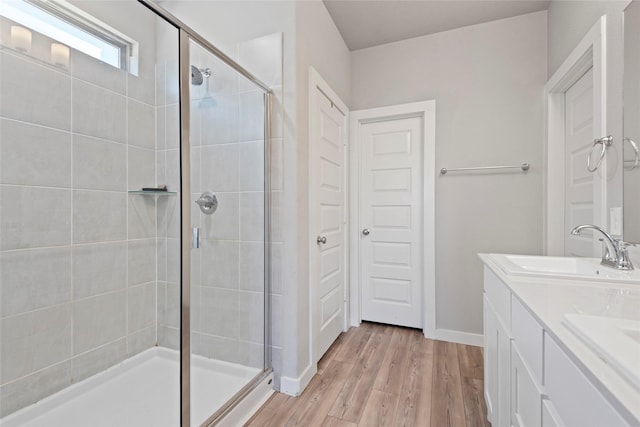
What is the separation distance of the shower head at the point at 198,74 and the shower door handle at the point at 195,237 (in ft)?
2.52

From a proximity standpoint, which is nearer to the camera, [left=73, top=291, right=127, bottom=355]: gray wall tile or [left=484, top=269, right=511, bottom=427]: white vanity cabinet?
[left=484, top=269, right=511, bottom=427]: white vanity cabinet

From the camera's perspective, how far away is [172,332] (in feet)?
6.23

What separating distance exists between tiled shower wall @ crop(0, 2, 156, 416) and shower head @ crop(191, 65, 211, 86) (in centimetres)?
58

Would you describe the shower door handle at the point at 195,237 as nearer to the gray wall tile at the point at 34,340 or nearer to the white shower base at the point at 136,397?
the white shower base at the point at 136,397

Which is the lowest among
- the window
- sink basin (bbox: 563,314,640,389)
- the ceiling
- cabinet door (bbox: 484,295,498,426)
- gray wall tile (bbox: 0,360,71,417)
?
gray wall tile (bbox: 0,360,71,417)

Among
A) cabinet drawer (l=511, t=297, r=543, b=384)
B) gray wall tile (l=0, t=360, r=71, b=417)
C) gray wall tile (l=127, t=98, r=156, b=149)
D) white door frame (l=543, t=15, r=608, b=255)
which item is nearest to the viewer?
cabinet drawer (l=511, t=297, r=543, b=384)

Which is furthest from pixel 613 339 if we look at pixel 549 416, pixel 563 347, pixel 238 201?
pixel 238 201

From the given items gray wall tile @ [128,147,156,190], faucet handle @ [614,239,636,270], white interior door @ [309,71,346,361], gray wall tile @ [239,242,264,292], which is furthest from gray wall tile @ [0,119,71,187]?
faucet handle @ [614,239,636,270]

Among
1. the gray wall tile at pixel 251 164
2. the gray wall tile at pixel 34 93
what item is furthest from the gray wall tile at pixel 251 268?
the gray wall tile at pixel 34 93

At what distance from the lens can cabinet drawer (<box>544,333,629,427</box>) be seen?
463 millimetres

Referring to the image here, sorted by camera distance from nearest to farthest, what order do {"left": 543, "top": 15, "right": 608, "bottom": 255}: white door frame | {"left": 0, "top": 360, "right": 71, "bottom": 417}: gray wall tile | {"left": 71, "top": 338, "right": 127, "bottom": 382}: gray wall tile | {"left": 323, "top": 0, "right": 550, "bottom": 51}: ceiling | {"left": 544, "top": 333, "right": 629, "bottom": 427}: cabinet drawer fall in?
1. {"left": 544, "top": 333, "right": 629, "bottom": 427}: cabinet drawer
2. {"left": 0, "top": 360, "right": 71, "bottom": 417}: gray wall tile
3. {"left": 71, "top": 338, "right": 127, "bottom": 382}: gray wall tile
4. {"left": 543, "top": 15, "right": 608, "bottom": 255}: white door frame
5. {"left": 323, "top": 0, "right": 550, "bottom": 51}: ceiling

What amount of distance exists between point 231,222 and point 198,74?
33.3 inches

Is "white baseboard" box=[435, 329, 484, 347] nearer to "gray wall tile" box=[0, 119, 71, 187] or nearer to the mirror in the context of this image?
the mirror

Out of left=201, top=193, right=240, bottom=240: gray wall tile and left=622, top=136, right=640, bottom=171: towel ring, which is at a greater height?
left=622, top=136, right=640, bottom=171: towel ring
